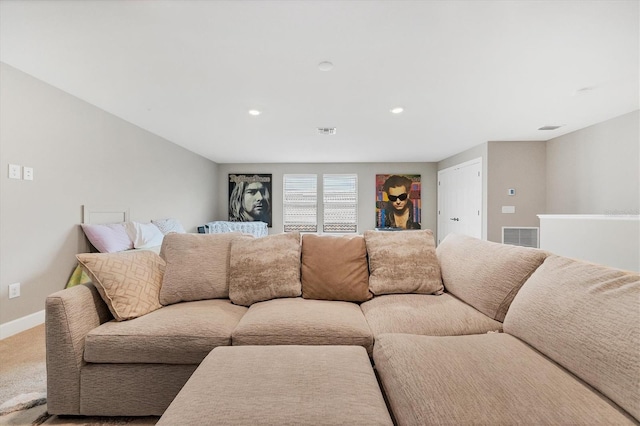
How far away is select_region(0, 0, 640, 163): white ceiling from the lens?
65.7 inches

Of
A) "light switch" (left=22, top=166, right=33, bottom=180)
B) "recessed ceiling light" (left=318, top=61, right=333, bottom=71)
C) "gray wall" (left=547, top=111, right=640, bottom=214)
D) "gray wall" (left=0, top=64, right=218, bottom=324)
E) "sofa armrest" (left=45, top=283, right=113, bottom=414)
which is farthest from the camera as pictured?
"gray wall" (left=547, top=111, right=640, bottom=214)

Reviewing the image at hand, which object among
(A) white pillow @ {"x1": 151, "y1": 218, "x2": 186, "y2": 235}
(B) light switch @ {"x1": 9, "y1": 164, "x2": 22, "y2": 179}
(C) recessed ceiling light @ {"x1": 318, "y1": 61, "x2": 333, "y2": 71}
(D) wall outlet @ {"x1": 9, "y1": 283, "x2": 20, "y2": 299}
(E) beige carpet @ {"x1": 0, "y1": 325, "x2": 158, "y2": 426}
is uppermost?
(C) recessed ceiling light @ {"x1": 318, "y1": 61, "x2": 333, "y2": 71}

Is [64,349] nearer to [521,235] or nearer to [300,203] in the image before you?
[300,203]

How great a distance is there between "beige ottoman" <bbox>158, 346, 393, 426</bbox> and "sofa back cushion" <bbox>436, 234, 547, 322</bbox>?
843mm

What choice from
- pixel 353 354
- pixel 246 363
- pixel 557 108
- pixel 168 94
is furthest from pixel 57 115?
pixel 557 108

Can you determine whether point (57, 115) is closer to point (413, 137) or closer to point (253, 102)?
point (253, 102)

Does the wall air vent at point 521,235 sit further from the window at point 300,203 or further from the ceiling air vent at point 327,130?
the window at point 300,203

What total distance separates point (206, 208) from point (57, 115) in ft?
11.9

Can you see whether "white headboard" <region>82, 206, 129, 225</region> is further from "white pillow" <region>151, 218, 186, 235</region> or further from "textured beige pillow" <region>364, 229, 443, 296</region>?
"textured beige pillow" <region>364, 229, 443, 296</region>

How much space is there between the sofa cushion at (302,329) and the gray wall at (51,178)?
2.47 metres

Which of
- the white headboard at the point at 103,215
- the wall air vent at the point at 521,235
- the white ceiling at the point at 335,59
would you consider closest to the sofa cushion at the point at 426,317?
the white ceiling at the point at 335,59

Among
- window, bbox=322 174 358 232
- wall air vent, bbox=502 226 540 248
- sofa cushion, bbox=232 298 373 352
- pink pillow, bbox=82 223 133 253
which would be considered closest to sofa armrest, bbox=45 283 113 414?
sofa cushion, bbox=232 298 373 352

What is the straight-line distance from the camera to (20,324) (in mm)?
2402

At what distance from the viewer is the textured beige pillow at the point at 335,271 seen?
1797 mm
